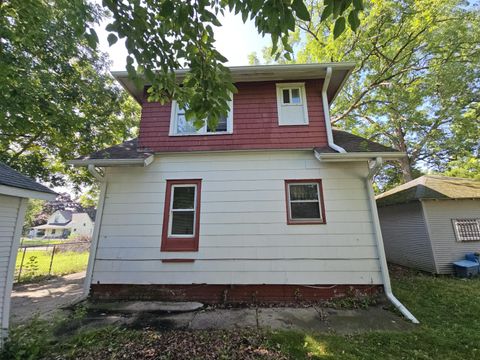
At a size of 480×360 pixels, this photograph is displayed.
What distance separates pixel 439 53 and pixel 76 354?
17041 mm

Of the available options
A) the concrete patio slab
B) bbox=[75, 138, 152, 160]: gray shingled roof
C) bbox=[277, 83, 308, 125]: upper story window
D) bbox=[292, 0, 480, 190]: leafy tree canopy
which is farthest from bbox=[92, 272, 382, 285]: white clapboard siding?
bbox=[292, 0, 480, 190]: leafy tree canopy

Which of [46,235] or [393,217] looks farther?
[46,235]

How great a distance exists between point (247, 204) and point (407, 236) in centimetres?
851

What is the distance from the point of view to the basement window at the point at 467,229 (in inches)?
340

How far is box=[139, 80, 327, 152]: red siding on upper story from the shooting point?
615 centimetres

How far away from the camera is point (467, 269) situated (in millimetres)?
7898

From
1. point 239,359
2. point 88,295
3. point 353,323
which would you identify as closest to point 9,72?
point 88,295

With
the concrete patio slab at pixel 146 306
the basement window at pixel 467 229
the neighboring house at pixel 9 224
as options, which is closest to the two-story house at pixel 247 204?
the concrete patio slab at pixel 146 306

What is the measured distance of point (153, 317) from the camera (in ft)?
14.6

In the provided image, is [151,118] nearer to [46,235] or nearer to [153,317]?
[153,317]

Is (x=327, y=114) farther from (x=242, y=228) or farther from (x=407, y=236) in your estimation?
(x=407, y=236)

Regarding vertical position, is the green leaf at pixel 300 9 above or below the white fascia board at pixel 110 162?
above

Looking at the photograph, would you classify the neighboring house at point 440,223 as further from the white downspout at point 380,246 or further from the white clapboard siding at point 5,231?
the white clapboard siding at point 5,231

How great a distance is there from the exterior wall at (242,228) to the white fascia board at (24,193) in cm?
189
